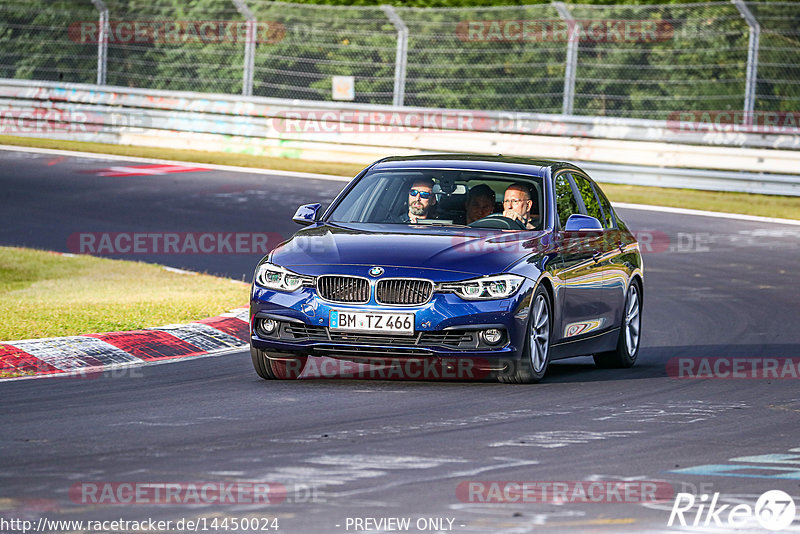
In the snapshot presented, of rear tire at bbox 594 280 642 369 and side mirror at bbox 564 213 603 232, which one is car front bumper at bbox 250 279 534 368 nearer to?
side mirror at bbox 564 213 603 232

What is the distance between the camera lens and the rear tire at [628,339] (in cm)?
1187

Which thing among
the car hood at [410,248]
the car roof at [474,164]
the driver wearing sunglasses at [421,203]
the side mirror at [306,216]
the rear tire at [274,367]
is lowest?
the rear tire at [274,367]

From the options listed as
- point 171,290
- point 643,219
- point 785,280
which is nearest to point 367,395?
point 171,290

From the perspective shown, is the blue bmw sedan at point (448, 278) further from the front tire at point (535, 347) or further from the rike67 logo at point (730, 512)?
the rike67 logo at point (730, 512)

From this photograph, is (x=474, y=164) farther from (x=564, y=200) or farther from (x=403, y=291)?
(x=403, y=291)

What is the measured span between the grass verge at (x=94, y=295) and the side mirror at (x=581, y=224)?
342 centimetres

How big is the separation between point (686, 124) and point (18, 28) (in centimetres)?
1418

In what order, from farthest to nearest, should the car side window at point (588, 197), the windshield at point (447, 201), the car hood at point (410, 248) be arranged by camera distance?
the car side window at point (588, 197)
the windshield at point (447, 201)
the car hood at point (410, 248)

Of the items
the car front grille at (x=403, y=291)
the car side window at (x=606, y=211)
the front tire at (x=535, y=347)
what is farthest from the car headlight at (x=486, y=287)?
the car side window at (x=606, y=211)

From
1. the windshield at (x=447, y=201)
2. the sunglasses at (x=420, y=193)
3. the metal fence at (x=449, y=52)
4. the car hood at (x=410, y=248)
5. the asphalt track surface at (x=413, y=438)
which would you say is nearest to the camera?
the asphalt track surface at (x=413, y=438)

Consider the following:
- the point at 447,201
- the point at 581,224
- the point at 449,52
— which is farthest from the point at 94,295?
the point at 449,52

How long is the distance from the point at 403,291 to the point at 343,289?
377 mm

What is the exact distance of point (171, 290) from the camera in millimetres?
14961

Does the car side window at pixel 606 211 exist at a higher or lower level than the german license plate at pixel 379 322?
higher
